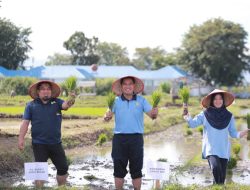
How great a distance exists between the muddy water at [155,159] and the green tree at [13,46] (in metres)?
42.5

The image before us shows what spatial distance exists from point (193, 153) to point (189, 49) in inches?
1743

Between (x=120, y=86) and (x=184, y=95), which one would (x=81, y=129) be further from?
(x=120, y=86)

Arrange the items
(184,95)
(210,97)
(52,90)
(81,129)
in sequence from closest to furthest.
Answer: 1. (52,90)
2. (210,97)
3. (184,95)
4. (81,129)

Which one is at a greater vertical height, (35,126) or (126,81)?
(126,81)

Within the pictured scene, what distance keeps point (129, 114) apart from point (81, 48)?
7286 cm

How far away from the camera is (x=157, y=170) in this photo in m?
6.55

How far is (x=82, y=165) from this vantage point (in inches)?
446

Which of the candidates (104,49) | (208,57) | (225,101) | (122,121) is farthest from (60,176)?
(104,49)

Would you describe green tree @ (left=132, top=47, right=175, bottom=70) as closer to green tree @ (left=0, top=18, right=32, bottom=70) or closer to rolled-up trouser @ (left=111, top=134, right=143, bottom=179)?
green tree @ (left=0, top=18, right=32, bottom=70)

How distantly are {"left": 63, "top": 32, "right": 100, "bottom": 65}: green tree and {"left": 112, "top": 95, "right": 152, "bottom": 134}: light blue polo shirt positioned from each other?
7170 cm

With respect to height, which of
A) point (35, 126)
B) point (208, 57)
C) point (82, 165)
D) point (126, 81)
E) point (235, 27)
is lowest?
point (82, 165)

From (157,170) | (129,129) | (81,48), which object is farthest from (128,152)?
(81,48)

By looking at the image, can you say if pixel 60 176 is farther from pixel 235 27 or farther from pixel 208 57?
pixel 235 27

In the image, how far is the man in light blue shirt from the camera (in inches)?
260
